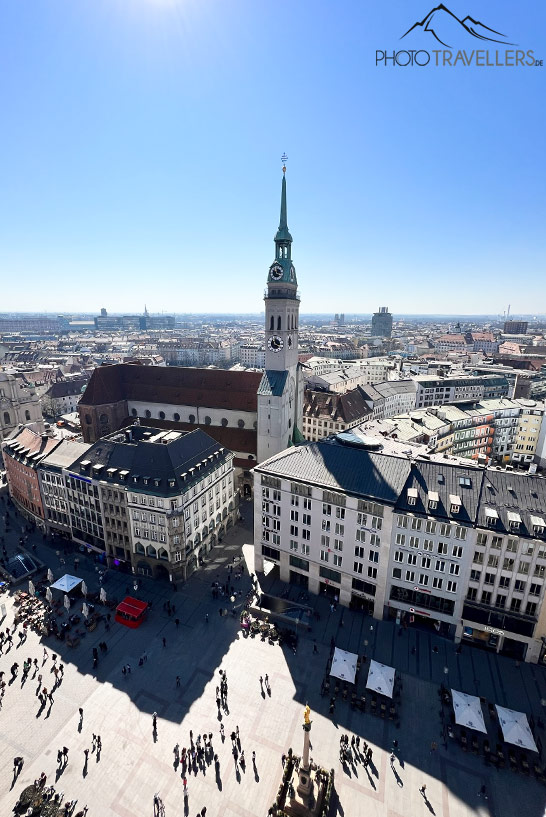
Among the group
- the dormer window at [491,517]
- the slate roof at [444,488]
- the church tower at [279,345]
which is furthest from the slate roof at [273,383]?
the dormer window at [491,517]

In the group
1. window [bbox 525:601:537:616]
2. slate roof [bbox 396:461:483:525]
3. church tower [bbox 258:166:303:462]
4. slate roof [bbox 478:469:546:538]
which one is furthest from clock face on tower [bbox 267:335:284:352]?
window [bbox 525:601:537:616]

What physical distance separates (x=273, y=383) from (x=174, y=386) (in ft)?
96.2

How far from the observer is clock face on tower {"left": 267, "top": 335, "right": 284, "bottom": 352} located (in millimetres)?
77400

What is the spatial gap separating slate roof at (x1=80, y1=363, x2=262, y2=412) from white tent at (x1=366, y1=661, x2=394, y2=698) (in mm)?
56030

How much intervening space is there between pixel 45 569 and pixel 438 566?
185 feet

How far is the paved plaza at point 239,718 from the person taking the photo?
106ft

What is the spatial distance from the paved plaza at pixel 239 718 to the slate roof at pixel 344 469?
56.4ft

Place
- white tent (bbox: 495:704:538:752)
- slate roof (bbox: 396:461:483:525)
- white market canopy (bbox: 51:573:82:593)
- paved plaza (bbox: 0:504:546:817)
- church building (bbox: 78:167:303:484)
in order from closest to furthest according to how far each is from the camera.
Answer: paved plaza (bbox: 0:504:546:817) < white tent (bbox: 495:704:538:752) < slate roof (bbox: 396:461:483:525) < white market canopy (bbox: 51:573:82:593) < church building (bbox: 78:167:303:484)

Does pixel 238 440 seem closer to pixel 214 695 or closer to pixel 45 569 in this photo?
pixel 45 569

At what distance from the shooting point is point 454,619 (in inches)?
1864

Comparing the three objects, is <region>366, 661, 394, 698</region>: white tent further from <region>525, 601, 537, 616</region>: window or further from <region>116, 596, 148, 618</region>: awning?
<region>116, 596, 148, 618</region>: awning

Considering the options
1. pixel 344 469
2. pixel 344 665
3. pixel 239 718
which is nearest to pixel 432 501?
pixel 344 469

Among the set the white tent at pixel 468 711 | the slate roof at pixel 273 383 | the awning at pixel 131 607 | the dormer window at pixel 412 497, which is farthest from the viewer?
the slate roof at pixel 273 383

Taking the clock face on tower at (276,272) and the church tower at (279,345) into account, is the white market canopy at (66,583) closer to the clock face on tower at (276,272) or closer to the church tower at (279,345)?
the church tower at (279,345)
